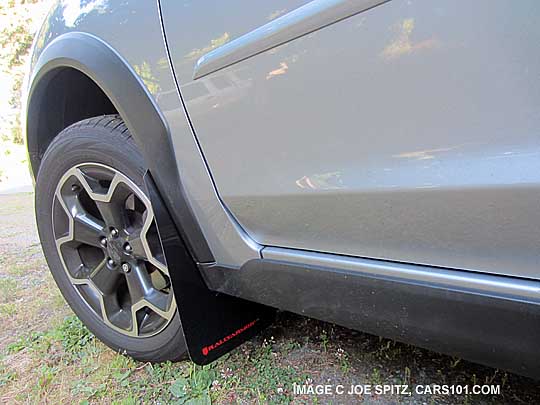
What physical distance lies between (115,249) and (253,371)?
0.65 m

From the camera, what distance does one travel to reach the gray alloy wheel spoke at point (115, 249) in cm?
131

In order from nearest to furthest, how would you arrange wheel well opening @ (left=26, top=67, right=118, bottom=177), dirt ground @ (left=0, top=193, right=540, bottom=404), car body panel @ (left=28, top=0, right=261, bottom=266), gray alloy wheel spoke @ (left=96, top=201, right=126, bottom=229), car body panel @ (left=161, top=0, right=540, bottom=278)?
car body panel @ (left=161, top=0, right=540, bottom=278) < car body panel @ (left=28, top=0, right=261, bottom=266) < dirt ground @ (left=0, top=193, right=540, bottom=404) < gray alloy wheel spoke @ (left=96, top=201, right=126, bottom=229) < wheel well opening @ (left=26, top=67, right=118, bottom=177)

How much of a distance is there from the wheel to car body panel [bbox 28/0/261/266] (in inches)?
7.2

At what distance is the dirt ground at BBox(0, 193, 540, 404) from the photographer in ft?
4.06

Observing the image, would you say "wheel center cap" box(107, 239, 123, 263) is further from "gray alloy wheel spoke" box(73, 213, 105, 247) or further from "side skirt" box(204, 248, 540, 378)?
"side skirt" box(204, 248, 540, 378)

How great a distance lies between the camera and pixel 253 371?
136 cm

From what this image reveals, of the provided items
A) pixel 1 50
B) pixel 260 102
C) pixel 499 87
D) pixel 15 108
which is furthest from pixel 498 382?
pixel 1 50

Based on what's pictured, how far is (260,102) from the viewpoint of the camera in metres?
0.93

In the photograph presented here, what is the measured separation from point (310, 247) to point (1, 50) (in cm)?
1417

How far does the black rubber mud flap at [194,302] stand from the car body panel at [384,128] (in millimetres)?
249

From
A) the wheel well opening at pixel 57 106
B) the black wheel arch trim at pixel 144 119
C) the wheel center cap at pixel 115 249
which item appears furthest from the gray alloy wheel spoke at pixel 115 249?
the wheel well opening at pixel 57 106

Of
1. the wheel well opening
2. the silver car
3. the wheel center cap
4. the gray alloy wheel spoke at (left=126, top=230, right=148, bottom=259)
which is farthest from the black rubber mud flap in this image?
the wheel well opening

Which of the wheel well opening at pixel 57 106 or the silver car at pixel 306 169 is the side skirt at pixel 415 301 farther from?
the wheel well opening at pixel 57 106

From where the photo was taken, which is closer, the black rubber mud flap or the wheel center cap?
the black rubber mud flap
